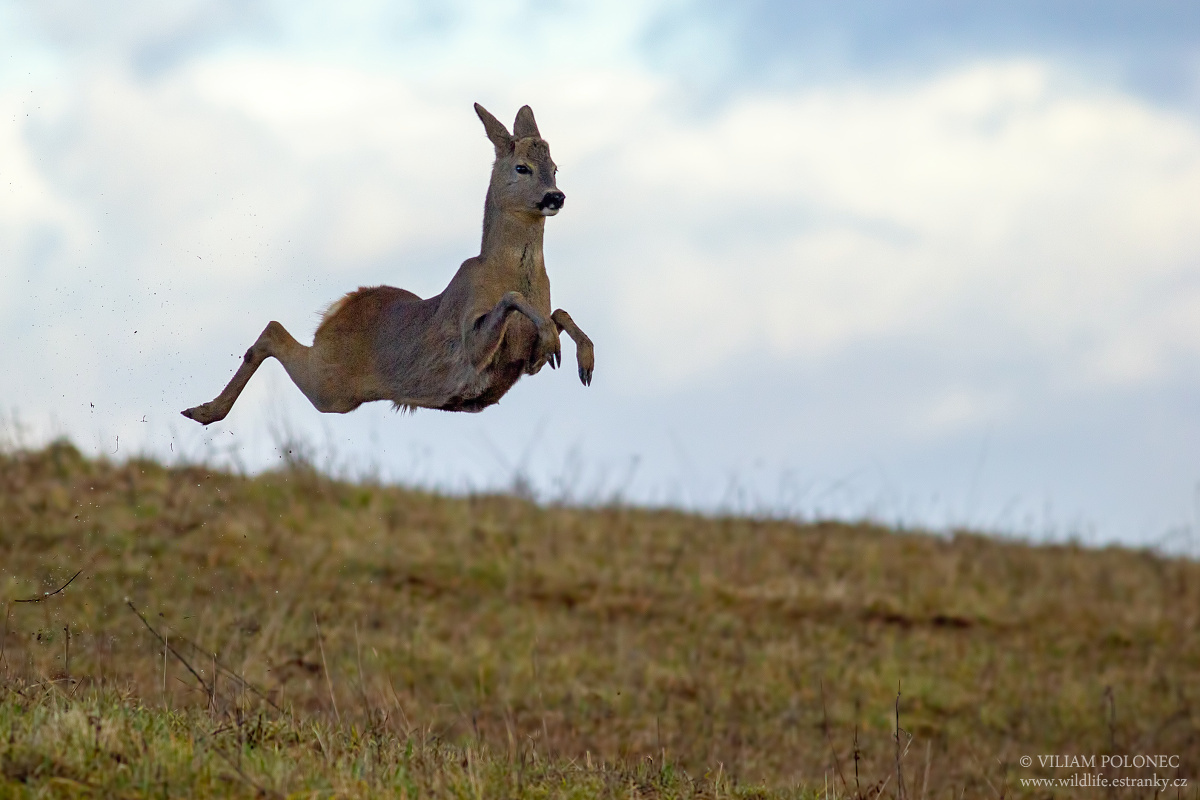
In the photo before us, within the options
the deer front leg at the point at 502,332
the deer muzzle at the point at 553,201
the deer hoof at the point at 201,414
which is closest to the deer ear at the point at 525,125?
the deer muzzle at the point at 553,201

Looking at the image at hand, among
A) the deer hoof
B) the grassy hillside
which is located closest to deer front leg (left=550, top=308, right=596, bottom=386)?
the deer hoof

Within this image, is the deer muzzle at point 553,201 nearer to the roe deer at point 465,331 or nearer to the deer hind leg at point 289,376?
the roe deer at point 465,331

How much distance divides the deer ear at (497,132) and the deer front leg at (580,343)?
83 centimetres

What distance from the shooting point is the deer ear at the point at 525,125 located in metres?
6.26

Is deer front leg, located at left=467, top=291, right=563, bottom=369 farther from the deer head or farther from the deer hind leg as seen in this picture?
the deer hind leg

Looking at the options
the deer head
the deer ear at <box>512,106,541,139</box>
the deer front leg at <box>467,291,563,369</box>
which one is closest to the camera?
the deer front leg at <box>467,291,563,369</box>

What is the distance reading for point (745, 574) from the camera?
46.7 feet

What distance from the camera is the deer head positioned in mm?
5984

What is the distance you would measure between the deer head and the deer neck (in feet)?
0.14

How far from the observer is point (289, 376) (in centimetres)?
655

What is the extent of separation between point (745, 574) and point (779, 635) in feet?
3.83

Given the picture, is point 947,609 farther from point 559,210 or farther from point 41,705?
point 41,705

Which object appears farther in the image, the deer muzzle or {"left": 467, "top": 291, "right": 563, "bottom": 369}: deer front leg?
the deer muzzle

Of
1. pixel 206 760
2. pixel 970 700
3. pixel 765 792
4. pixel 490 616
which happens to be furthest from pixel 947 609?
pixel 206 760
